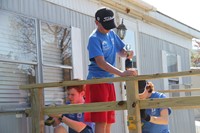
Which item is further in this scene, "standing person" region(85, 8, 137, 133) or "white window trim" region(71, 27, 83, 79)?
"white window trim" region(71, 27, 83, 79)

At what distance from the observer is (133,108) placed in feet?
12.2

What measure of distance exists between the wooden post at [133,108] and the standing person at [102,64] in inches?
4.6

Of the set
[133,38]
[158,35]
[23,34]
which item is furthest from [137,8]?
[23,34]

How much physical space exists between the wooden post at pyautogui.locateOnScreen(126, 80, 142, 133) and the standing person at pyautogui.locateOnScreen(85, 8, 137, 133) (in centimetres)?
12

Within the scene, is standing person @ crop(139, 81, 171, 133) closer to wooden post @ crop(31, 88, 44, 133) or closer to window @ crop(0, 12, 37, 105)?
wooden post @ crop(31, 88, 44, 133)

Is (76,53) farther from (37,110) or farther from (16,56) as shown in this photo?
(37,110)

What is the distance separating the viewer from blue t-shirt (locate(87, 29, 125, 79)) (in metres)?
3.89

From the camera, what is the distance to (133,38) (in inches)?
327

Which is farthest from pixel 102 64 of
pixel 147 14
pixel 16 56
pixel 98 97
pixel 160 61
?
pixel 160 61

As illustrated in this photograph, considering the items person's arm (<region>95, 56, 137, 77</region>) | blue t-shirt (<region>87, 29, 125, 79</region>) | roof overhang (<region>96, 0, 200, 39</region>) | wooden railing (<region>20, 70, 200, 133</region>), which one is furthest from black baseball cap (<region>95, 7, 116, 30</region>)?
roof overhang (<region>96, 0, 200, 39</region>)

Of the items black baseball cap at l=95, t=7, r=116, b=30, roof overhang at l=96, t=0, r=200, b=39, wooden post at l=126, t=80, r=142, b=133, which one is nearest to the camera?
wooden post at l=126, t=80, r=142, b=133

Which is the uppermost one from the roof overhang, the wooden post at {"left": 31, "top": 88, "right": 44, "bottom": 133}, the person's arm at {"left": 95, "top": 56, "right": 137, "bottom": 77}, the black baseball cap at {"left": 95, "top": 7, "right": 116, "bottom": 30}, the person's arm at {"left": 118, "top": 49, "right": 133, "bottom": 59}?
the roof overhang

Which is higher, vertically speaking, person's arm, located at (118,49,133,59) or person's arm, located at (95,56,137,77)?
person's arm, located at (118,49,133,59)

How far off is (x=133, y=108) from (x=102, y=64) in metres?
0.50
